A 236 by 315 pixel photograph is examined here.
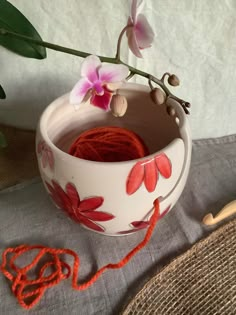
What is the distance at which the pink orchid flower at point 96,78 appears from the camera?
0.33 m

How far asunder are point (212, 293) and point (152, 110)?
0.18 meters

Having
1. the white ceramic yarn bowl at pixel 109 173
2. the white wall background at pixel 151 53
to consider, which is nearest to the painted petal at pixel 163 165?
the white ceramic yarn bowl at pixel 109 173

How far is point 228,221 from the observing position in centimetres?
44

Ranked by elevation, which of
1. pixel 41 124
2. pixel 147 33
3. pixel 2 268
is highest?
pixel 147 33

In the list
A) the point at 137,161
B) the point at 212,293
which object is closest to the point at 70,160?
the point at 137,161

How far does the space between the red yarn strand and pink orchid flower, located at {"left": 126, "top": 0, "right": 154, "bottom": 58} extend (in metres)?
0.13

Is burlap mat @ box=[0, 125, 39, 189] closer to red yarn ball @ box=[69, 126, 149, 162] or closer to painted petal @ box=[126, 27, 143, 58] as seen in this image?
red yarn ball @ box=[69, 126, 149, 162]

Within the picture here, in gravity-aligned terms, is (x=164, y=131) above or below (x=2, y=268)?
above

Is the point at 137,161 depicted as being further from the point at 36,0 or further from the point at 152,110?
the point at 36,0

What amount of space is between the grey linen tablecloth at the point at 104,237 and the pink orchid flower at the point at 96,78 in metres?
0.15

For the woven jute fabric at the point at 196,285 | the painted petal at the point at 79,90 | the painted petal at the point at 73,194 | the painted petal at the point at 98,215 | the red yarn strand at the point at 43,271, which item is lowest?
the red yarn strand at the point at 43,271

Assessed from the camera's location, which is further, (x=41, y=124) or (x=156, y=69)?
(x=156, y=69)

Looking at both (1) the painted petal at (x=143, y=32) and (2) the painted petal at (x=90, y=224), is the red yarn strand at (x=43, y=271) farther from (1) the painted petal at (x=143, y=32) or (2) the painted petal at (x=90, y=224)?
(1) the painted petal at (x=143, y=32)

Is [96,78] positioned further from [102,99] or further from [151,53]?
[151,53]
